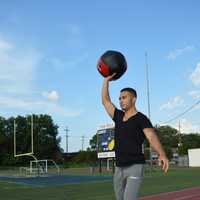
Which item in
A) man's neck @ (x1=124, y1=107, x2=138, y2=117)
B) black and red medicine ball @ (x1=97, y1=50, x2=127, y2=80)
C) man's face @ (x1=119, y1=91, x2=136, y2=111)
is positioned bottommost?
man's neck @ (x1=124, y1=107, x2=138, y2=117)

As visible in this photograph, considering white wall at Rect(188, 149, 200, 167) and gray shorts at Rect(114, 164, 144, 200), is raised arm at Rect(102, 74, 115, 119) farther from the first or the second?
white wall at Rect(188, 149, 200, 167)

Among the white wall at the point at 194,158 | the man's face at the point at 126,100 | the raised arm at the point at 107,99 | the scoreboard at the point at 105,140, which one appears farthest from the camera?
the white wall at the point at 194,158

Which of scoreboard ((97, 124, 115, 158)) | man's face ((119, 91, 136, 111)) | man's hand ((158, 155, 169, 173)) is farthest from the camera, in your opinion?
scoreboard ((97, 124, 115, 158))

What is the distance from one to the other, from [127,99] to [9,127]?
8434cm

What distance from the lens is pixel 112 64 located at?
19.4 ft

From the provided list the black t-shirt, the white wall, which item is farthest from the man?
the white wall

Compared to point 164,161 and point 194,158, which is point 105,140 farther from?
point 164,161

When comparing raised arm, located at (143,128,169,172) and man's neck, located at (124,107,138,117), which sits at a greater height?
man's neck, located at (124,107,138,117)

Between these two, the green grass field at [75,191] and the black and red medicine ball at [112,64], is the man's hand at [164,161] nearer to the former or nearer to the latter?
the black and red medicine ball at [112,64]

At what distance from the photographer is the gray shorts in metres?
5.30

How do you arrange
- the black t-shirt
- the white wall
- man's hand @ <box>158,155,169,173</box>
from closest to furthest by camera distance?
man's hand @ <box>158,155,169,173</box>, the black t-shirt, the white wall

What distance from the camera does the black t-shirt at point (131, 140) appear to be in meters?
5.36

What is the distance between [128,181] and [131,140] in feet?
1.48

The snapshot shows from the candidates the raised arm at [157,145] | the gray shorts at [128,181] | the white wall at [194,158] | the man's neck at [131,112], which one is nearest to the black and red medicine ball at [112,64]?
the man's neck at [131,112]
